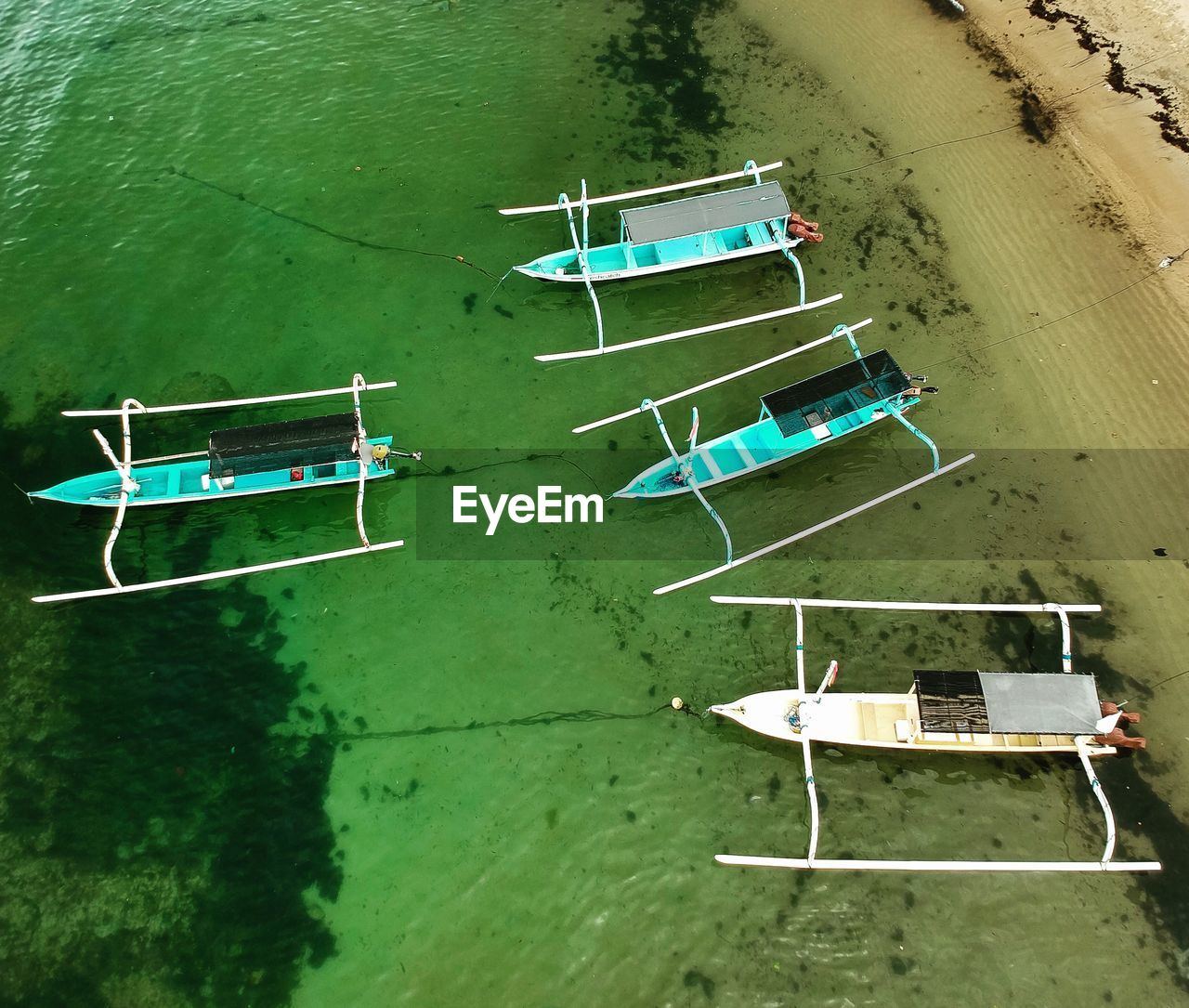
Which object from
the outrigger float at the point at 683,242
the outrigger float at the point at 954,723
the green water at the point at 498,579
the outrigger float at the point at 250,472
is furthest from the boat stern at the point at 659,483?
the outrigger float at the point at 250,472

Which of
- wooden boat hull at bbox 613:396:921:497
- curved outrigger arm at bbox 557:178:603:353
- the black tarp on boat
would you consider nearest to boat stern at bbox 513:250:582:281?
curved outrigger arm at bbox 557:178:603:353

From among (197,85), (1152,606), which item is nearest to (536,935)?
(1152,606)

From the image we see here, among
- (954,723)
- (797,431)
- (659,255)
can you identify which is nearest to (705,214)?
(659,255)

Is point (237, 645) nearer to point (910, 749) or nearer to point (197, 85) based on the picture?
point (910, 749)

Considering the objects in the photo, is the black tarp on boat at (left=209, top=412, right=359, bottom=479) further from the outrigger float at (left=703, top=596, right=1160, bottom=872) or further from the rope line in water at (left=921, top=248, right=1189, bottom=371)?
the rope line in water at (left=921, top=248, right=1189, bottom=371)

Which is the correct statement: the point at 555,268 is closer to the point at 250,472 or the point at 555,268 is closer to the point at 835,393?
the point at 835,393

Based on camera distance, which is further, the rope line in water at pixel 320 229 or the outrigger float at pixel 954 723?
the rope line in water at pixel 320 229

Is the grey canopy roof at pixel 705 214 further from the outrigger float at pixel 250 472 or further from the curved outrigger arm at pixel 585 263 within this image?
the outrigger float at pixel 250 472
